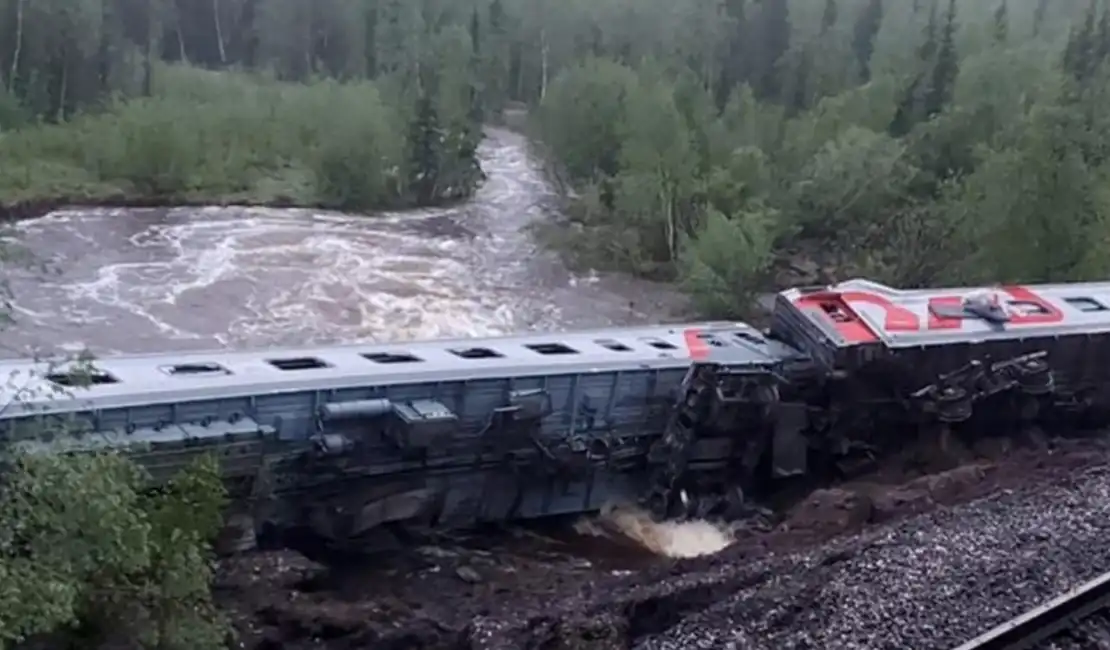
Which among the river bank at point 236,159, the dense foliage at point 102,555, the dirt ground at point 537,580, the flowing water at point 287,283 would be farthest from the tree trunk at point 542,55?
the dense foliage at point 102,555

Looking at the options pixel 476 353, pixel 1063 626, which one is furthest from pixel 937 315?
pixel 1063 626

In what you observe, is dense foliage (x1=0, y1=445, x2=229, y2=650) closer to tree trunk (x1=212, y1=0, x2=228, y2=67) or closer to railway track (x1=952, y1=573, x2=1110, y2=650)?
railway track (x1=952, y1=573, x2=1110, y2=650)

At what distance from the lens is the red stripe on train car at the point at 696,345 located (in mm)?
16122

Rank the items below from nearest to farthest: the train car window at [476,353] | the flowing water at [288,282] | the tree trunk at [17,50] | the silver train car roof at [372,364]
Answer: the silver train car roof at [372,364] < the train car window at [476,353] < the flowing water at [288,282] < the tree trunk at [17,50]

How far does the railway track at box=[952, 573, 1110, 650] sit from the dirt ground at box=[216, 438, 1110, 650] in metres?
2.91

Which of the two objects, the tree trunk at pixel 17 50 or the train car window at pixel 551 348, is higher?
the tree trunk at pixel 17 50

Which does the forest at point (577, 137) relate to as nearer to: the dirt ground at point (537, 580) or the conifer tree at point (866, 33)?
the conifer tree at point (866, 33)

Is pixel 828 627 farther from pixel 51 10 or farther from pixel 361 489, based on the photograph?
pixel 51 10

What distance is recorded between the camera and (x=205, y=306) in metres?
27.8

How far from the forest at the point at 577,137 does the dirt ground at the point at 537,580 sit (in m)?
2.17

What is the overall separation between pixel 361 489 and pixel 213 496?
4.13 m

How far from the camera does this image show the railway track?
9164 millimetres

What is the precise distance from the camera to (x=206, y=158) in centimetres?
4262

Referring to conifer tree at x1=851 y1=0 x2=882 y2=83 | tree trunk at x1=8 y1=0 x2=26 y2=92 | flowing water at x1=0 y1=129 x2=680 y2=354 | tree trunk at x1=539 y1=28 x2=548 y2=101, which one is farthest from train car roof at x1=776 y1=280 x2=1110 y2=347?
tree trunk at x1=539 y1=28 x2=548 y2=101
